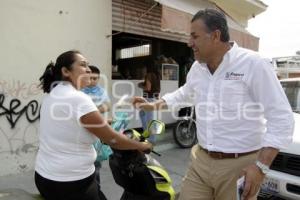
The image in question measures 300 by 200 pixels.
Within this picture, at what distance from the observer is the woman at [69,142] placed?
219cm

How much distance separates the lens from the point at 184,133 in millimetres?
8125

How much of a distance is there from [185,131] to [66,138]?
6.08m

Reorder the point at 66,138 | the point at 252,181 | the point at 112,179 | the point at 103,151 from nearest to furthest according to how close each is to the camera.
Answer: the point at 252,181 < the point at 66,138 < the point at 103,151 < the point at 112,179

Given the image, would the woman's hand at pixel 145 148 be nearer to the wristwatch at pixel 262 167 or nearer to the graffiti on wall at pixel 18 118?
the wristwatch at pixel 262 167

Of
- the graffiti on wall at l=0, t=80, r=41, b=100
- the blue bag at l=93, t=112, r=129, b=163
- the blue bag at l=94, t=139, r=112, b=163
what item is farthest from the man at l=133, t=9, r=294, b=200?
the graffiti on wall at l=0, t=80, r=41, b=100

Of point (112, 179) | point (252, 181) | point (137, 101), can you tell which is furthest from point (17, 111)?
point (252, 181)

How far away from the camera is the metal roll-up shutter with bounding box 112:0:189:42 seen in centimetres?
701

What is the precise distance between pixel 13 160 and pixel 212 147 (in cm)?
379

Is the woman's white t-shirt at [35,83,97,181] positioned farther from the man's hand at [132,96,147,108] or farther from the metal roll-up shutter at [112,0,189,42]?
the metal roll-up shutter at [112,0,189,42]

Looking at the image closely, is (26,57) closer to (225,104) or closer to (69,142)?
(69,142)

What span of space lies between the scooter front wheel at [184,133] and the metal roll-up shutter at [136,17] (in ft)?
6.69

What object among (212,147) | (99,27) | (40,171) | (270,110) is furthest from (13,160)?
(270,110)

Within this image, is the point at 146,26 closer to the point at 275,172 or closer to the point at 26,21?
the point at 26,21

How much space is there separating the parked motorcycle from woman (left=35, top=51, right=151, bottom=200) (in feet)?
18.7
